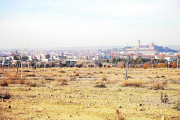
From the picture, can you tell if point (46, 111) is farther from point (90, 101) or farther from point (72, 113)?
point (90, 101)

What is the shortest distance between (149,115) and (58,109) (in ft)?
12.3

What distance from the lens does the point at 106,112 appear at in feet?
30.3

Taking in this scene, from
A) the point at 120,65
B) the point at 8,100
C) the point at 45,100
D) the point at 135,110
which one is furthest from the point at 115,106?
the point at 120,65

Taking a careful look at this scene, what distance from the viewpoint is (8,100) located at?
1136 centimetres

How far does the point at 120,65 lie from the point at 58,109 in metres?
60.4

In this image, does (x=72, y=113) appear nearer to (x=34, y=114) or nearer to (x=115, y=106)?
(x=34, y=114)

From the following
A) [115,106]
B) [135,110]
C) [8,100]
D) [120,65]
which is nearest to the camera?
[135,110]

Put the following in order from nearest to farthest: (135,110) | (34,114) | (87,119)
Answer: (87,119) < (34,114) < (135,110)

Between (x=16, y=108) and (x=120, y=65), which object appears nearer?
(x=16, y=108)

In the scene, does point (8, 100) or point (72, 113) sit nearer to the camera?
point (72, 113)

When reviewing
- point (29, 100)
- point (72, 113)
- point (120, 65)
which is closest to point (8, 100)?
point (29, 100)

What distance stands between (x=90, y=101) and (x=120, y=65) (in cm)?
5841

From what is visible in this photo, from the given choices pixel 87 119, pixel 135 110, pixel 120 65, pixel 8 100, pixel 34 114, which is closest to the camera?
pixel 87 119

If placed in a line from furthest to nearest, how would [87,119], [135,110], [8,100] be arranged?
[8,100] < [135,110] < [87,119]
